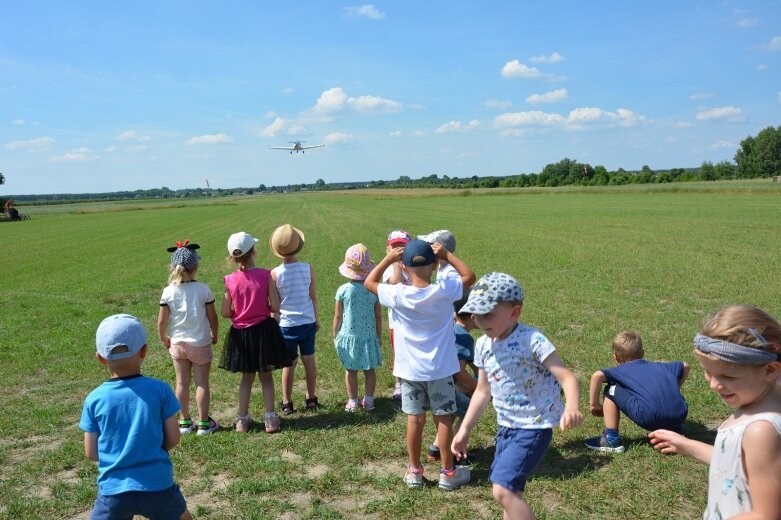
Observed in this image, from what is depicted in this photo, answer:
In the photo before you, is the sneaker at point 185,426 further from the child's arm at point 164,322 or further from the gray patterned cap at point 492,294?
the gray patterned cap at point 492,294

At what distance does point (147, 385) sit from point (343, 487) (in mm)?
1950

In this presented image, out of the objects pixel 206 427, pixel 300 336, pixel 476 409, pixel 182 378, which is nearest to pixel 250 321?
pixel 300 336

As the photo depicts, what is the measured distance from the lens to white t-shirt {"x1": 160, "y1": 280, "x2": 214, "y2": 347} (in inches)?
209

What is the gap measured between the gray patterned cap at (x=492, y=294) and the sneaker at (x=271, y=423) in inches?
121

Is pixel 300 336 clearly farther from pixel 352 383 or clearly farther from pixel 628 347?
pixel 628 347

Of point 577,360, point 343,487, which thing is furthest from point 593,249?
point 343,487

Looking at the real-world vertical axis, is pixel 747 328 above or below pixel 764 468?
above

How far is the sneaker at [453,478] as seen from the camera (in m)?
4.20

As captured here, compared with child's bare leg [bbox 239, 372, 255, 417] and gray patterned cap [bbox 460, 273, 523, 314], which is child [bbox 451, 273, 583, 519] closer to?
gray patterned cap [bbox 460, 273, 523, 314]

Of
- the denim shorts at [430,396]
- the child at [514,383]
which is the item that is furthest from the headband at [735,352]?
the denim shorts at [430,396]

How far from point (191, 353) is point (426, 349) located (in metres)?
2.55

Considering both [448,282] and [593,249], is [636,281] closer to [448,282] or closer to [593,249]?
[593,249]

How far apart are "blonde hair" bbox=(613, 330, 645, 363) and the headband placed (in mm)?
3061

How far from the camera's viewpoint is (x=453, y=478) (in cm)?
421
